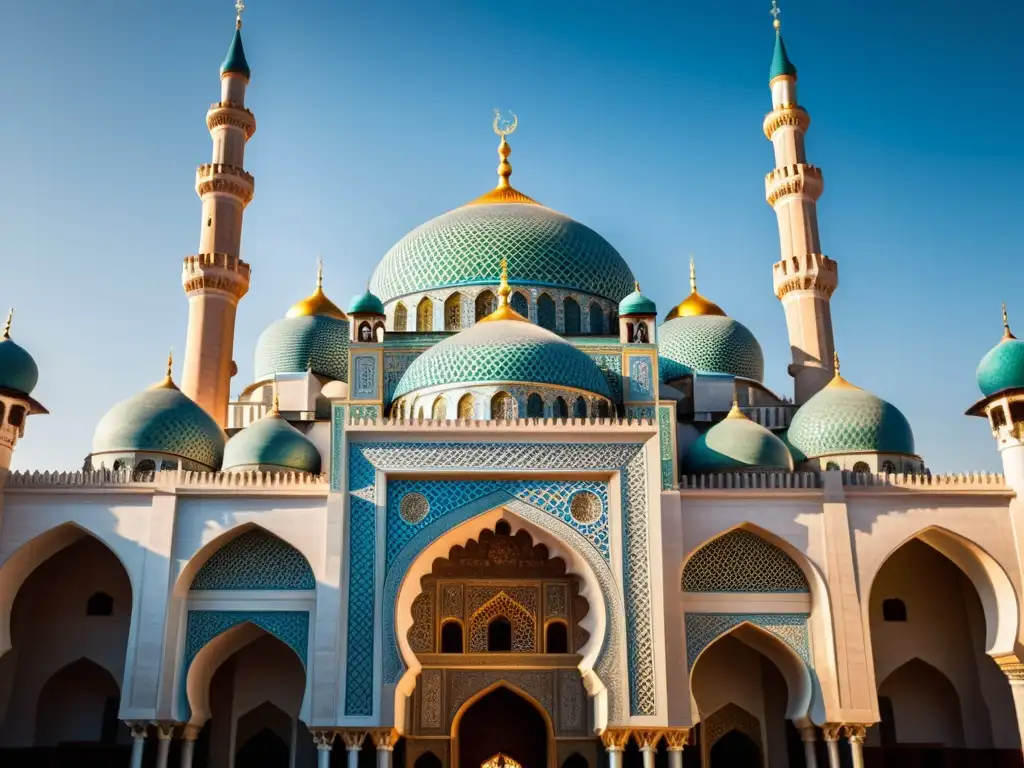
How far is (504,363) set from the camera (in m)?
11.9

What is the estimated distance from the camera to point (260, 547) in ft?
38.3

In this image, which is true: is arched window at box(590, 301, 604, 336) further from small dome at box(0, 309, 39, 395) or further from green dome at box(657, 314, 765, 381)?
small dome at box(0, 309, 39, 395)

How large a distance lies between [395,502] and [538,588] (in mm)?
1998

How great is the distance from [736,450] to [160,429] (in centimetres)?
622

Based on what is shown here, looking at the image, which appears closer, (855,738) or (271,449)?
(855,738)

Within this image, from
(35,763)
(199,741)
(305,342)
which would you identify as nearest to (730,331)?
(305,342)

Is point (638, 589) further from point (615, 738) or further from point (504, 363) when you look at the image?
point (504, 363)

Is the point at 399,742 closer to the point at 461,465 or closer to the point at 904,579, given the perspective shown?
the point at 461,465

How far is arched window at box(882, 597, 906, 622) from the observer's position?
41.0ft

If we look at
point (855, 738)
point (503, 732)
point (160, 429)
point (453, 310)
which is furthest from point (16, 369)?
point (855, 738)

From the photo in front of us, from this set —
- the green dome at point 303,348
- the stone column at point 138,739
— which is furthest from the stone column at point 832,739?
the green dome at point 303,348

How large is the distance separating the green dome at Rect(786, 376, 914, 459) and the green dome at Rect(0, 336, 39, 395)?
8409 mm

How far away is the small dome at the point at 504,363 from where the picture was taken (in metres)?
11.9

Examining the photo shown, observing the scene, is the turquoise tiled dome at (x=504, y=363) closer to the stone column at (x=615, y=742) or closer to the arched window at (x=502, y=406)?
the arched window at (x=502, y=406)
